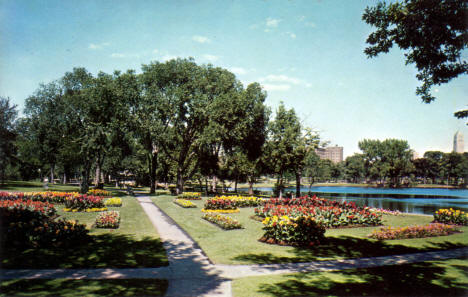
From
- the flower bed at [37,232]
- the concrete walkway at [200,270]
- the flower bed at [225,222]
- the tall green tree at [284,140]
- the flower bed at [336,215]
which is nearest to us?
the concrete walkway at [200,270]

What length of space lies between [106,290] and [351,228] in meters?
13.6

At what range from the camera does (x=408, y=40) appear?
826 centimetres

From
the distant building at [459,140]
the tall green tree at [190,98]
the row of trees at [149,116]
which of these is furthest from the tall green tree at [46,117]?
the distant building at [459,140]

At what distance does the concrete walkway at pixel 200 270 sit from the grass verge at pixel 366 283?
0.47 m

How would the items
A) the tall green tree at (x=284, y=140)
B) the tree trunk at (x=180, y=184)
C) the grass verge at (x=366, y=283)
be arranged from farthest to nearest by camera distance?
the tree trunk at (x=180, y=184)
the tall green tree at (x=284, y=140)
the grass verge at (x=366, y=283)

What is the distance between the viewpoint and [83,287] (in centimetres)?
635

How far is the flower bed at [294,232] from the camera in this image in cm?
1157

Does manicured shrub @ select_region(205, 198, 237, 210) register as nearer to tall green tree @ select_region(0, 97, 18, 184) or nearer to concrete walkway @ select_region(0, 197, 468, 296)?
concrete walkway @ select_region(0, 197, 468, 296)

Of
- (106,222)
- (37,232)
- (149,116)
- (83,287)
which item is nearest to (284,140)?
(149,116)

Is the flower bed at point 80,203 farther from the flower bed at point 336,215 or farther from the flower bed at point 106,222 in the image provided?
the flower bed at point 336,215

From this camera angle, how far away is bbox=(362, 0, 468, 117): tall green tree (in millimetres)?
7246

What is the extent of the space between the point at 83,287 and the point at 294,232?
315 inches

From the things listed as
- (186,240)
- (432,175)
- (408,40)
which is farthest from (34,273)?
(432,175)

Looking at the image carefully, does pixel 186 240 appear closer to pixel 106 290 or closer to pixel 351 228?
pixel 106 290
